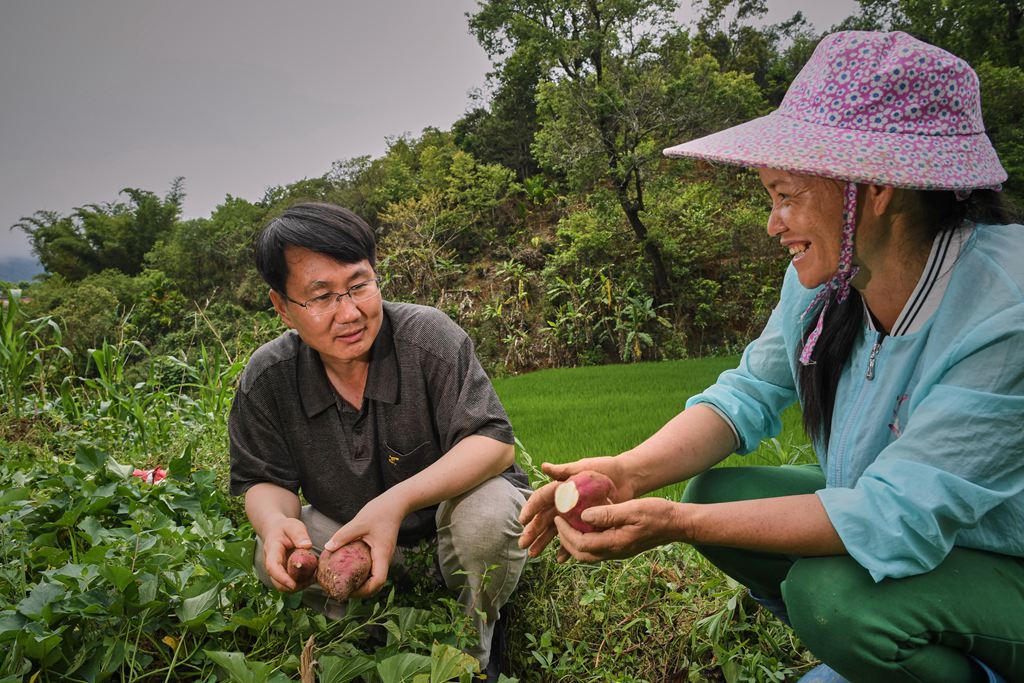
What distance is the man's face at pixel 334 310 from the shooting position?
1765mm

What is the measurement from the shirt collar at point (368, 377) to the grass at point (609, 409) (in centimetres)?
153

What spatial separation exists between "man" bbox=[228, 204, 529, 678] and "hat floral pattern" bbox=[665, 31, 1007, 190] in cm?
90

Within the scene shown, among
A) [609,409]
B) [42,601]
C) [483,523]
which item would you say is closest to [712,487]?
[483,523]

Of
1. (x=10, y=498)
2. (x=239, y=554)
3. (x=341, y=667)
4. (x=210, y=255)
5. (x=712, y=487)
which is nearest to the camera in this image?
(x=341, y=667)

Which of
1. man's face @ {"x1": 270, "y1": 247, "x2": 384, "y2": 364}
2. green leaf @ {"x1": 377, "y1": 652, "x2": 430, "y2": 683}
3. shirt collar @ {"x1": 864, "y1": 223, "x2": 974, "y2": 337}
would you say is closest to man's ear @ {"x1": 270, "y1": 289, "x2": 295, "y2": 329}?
man's face @ {"x1": 270, "y1": 247, "x2": 384, "y2": 364}

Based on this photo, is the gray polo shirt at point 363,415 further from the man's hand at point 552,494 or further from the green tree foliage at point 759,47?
the green tree foliage at point 759,47

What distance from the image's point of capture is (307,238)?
69.0 inches

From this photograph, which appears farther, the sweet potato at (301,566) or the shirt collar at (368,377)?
the shirt collar at (368,377)

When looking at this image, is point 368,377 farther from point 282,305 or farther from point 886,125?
point 886,125

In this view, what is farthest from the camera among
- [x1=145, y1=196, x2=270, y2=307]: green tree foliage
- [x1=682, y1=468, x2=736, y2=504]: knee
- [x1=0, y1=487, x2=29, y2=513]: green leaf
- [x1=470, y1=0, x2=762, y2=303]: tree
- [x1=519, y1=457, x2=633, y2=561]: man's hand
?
[x1=145, y1=196, x2=270, y2=307]: green tree foliage

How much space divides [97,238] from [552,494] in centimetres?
1440

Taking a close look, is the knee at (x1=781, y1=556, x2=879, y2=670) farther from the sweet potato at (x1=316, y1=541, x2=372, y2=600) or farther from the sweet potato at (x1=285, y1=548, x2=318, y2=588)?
the sweet potato at (x1=285, y1=548, x2=318, y2=588)

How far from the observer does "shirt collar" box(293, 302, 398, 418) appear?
187 centimetres

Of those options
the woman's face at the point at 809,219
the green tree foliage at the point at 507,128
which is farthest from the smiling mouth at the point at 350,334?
the green tree foliage at the point at 507,128
